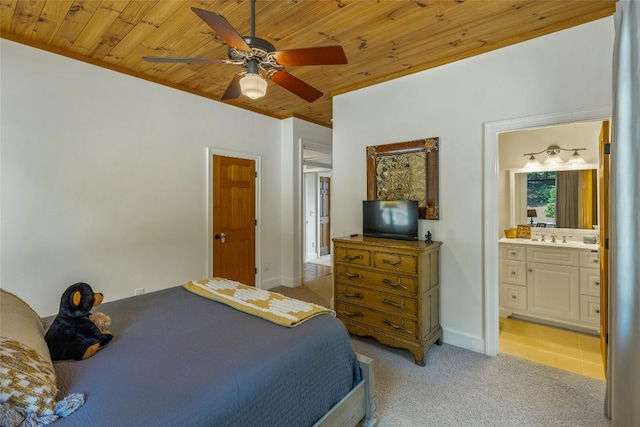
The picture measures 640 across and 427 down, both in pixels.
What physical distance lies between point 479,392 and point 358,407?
3.48ft

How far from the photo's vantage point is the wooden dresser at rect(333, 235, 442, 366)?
2.52m

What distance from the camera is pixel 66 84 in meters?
2.69

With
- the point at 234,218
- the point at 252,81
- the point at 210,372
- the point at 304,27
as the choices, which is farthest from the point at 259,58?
the point at 234,218

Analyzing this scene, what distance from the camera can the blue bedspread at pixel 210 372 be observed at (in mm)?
1000

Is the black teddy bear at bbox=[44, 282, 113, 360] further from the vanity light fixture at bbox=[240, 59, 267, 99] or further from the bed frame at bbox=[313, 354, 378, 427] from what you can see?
the vanity light fixture at bbox=[240, 59, 267, 99]

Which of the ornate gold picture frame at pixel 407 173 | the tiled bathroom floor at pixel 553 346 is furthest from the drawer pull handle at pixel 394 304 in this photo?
the tiled bathroom floor at pixel 553 346

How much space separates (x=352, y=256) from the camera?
2.90 metres

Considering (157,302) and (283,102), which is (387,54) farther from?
(157,302)

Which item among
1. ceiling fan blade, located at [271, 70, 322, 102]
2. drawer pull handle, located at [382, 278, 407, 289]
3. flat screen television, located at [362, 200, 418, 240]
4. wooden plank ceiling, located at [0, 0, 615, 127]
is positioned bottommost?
drawer pull handle, located at [382, 278, 407, 289]

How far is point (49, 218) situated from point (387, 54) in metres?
3.36

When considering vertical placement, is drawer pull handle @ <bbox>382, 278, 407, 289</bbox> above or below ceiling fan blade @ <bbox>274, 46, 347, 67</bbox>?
below

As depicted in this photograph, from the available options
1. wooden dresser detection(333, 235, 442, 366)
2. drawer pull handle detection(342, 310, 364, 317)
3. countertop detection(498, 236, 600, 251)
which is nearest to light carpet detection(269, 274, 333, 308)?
drawer pull handle detection(342, 310, 364, 317)

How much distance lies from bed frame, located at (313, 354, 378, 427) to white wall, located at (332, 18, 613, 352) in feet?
4.79

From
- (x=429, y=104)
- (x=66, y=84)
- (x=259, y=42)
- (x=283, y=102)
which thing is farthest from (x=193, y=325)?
(x=283, y=102)
